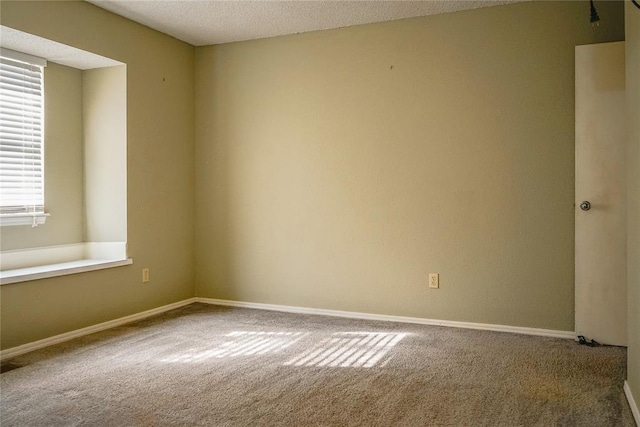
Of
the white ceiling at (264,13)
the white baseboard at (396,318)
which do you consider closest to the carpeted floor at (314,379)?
the white baseboard at (396,318)

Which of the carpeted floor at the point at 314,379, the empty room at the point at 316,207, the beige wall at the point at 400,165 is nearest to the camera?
the carpeted floor at the point at 314,379

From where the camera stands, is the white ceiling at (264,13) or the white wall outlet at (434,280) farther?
the white wall outlet at (434,280)

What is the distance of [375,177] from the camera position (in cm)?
420

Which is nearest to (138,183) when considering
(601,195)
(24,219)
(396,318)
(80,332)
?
(24,219)

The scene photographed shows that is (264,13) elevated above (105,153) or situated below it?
above

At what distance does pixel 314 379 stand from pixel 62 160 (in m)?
2.65

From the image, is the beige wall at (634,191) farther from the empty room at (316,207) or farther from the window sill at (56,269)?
the window sill at (56,269)

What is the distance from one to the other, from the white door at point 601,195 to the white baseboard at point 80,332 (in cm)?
315

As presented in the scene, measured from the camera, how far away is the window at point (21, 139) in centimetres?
365

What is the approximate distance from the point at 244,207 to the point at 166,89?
3.92ft

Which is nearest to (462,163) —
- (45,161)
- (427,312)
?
(427,312)

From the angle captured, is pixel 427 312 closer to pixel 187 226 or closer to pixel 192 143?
pixel 187 226

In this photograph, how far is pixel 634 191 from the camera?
2332 millimetres

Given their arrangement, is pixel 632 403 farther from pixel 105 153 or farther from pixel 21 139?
pixel 21 139
